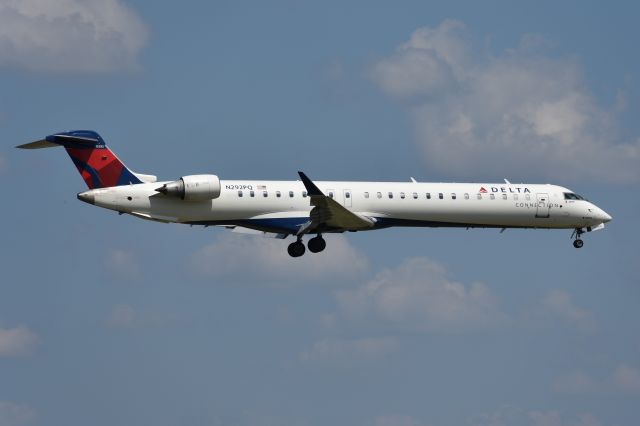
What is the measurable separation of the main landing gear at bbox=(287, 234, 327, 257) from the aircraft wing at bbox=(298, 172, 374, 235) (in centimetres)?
71

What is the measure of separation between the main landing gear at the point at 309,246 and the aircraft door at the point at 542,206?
9178 mm

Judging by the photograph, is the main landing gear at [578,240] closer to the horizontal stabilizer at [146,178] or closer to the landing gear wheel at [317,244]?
the landing gear wheel at [317,244]

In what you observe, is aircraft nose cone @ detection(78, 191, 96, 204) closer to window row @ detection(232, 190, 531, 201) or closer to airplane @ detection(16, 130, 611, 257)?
airplane @ detection(16, 130, 611, 257)

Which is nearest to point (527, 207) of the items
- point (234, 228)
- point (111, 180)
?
point (234, 228)

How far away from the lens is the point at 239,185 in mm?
51875

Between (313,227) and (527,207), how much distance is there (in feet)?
30.7

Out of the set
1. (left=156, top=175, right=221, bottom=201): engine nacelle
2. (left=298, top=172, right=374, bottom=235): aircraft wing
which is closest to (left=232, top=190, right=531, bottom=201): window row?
(left=298, top=172, right=374, bottom=235): aircraft wing

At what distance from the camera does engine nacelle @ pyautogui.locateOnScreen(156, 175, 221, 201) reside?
50.6 metres

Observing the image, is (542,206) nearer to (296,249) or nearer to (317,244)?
(317,244)

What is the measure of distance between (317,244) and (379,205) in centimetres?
289

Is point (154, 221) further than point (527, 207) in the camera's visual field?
No

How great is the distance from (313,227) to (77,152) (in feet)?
30.9

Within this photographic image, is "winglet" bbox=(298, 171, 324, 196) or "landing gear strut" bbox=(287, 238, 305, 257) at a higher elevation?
"winglet" bbox=(298, 171, 324, 196)

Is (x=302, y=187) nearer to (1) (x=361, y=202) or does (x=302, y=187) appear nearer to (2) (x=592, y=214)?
(1) (x=361, y=202)
